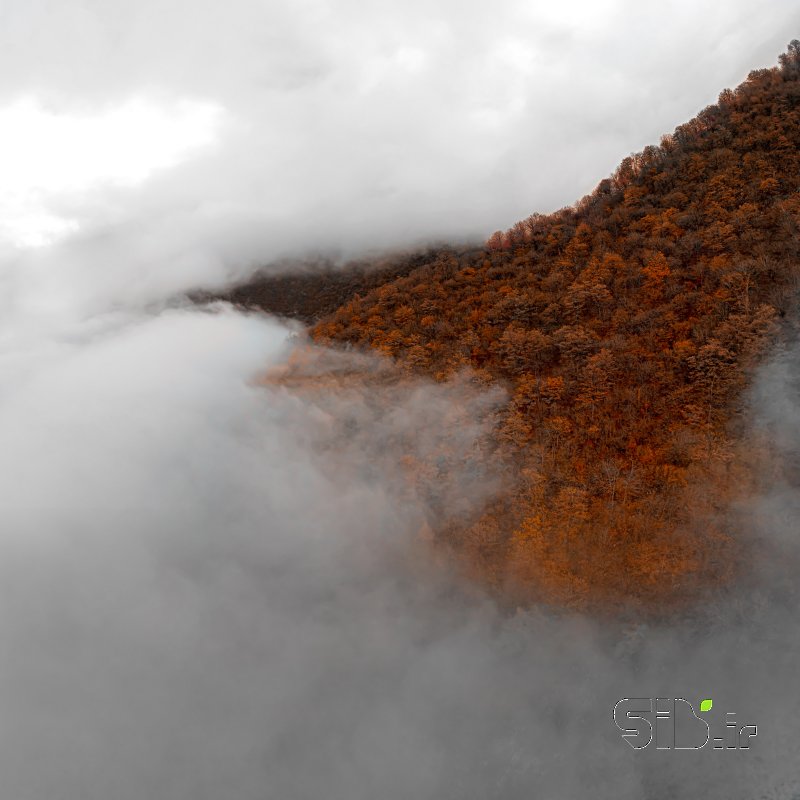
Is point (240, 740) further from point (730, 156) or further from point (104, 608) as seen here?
point (730, 156)

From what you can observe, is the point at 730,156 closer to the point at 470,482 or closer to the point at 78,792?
the point at 470,482

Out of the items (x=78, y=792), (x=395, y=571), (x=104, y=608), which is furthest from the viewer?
(x=104, y=608)

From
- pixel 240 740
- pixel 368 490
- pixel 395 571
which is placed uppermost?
pixel 368 490

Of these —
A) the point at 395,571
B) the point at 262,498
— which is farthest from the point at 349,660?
the point at 262,498

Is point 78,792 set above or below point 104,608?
below

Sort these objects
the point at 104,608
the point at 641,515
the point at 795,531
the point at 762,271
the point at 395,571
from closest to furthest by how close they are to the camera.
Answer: the point at 795,531 → the point at 641,515 → the point at 762,271 → the point at 395,571 → the point at 104,608

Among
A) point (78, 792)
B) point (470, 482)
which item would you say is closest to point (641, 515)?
point (470, 482)

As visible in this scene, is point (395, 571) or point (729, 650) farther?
point (395, 571)
